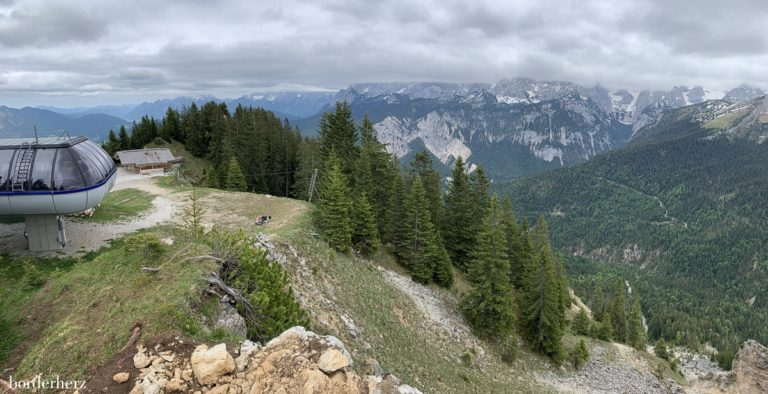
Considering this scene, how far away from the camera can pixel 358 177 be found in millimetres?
46094

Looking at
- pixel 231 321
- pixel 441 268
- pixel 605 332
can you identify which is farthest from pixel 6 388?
pixel 605 332

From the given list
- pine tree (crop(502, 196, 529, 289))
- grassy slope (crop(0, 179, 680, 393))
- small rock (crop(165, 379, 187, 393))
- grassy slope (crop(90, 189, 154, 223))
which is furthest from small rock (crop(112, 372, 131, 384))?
pine tree (crop(502, 196, 529, 289))

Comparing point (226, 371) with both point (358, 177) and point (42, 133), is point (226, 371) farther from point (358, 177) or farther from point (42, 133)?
point (358, 177)

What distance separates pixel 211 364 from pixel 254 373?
115 centimetres

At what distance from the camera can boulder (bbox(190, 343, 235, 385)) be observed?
35.7 feet

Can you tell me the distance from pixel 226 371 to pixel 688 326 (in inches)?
7522

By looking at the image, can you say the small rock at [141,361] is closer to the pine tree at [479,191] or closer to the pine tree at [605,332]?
the pine tree at [479,191]

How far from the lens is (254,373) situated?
1105 centimetres

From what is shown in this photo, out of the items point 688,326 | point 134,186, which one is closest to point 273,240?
point 134,186

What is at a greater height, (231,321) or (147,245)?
(147,245)

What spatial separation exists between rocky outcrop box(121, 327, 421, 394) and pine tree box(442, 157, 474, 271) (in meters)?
43.6

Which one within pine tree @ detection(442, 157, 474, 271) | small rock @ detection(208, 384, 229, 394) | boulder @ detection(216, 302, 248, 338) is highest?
small rock @ detection(208, 384, 229, 394)

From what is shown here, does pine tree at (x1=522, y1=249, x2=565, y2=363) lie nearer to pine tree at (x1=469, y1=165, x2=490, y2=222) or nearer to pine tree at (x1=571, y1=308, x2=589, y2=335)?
pine tree at (x1=469, y1=165, x2=490, y2=222)

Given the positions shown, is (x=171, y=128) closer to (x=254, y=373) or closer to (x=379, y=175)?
(x=379, y=175)
